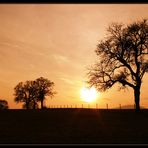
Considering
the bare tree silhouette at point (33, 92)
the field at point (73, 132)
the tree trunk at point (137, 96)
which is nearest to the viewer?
the field at point (73, 132)

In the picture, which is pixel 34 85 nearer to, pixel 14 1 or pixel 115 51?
pixel 115 51

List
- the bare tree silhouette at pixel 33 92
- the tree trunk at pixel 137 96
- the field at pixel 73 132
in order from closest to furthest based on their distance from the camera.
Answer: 1. the field at pixel 73 132
2. the tree trunk at pixel 137 96
3. the bare tree silhouette at pixel 33 92

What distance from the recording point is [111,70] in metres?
51.0

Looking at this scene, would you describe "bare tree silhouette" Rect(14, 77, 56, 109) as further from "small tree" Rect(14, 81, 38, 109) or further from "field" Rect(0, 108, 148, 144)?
"field" Rect(0, 108, 148, 144)

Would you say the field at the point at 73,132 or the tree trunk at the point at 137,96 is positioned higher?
the tree trunk at the point at 137,96

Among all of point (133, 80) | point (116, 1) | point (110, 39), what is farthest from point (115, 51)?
point (116, 1)

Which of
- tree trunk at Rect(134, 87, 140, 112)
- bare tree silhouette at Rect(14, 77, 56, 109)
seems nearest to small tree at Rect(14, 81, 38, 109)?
bare tree silhouette at Rect(14, 77, 56, 109)

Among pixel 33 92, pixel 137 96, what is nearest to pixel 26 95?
pixel 33 92

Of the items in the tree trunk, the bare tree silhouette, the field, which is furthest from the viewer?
the bare tree silhouette

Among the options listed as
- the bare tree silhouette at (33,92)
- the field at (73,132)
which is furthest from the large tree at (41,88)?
the field at (73,132)

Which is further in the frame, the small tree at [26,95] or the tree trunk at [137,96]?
the small tree at [26,95]

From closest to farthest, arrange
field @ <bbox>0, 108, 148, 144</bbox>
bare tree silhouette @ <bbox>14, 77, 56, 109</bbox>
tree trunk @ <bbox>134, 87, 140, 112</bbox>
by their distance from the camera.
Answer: field @ <bbox>0, 108, 148, 144</bbox> → tree trunk @ <bbox>134, 87, 140, 112</bbox> → bare tree silhouette @ <bbox>14, 77, 56, 109</bbox>

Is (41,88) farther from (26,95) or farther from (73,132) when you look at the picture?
(73,132)

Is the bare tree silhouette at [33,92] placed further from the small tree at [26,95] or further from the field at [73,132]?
the field at [73,132]
